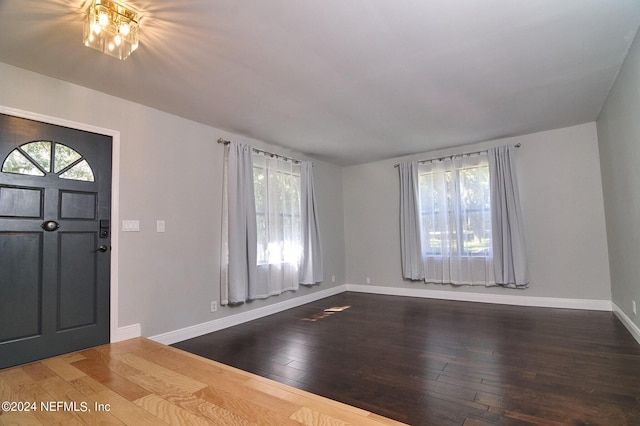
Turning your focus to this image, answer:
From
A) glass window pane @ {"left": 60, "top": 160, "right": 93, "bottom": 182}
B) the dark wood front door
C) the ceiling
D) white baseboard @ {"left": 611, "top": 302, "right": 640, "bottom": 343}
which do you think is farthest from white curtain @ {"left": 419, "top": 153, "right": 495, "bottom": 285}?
glass window pane @ {"left": 60, "top": 160, "right": 93, "bottom": 182}

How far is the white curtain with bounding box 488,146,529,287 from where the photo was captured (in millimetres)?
4547

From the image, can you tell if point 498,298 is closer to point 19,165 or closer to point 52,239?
point 52,239

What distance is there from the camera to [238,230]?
13.2 feet

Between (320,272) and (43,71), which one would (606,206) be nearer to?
(320,272)

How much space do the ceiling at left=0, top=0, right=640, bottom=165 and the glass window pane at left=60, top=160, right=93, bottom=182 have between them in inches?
28.6

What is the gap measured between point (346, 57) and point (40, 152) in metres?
2.63

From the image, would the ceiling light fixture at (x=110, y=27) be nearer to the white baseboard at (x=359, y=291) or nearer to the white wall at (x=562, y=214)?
the white baseboard at (x=359, y=291)

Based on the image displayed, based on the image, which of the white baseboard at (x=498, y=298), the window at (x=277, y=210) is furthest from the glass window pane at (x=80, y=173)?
the white baseboard at (x=498, y=298)

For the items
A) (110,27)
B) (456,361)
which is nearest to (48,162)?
(110,27)

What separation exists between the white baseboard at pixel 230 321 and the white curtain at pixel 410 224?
1.58 meters

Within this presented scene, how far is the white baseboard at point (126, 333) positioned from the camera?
2.94m

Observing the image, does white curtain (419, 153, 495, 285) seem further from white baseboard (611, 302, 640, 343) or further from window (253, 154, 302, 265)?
window (253, 154, 302, 265)

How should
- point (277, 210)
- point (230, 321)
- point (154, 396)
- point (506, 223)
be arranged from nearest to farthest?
point (154, 396)
point (230, 321)
point (506, 223)
point (277, 210)

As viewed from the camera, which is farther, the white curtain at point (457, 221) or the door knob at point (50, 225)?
the white curtain at point (457, 221)
